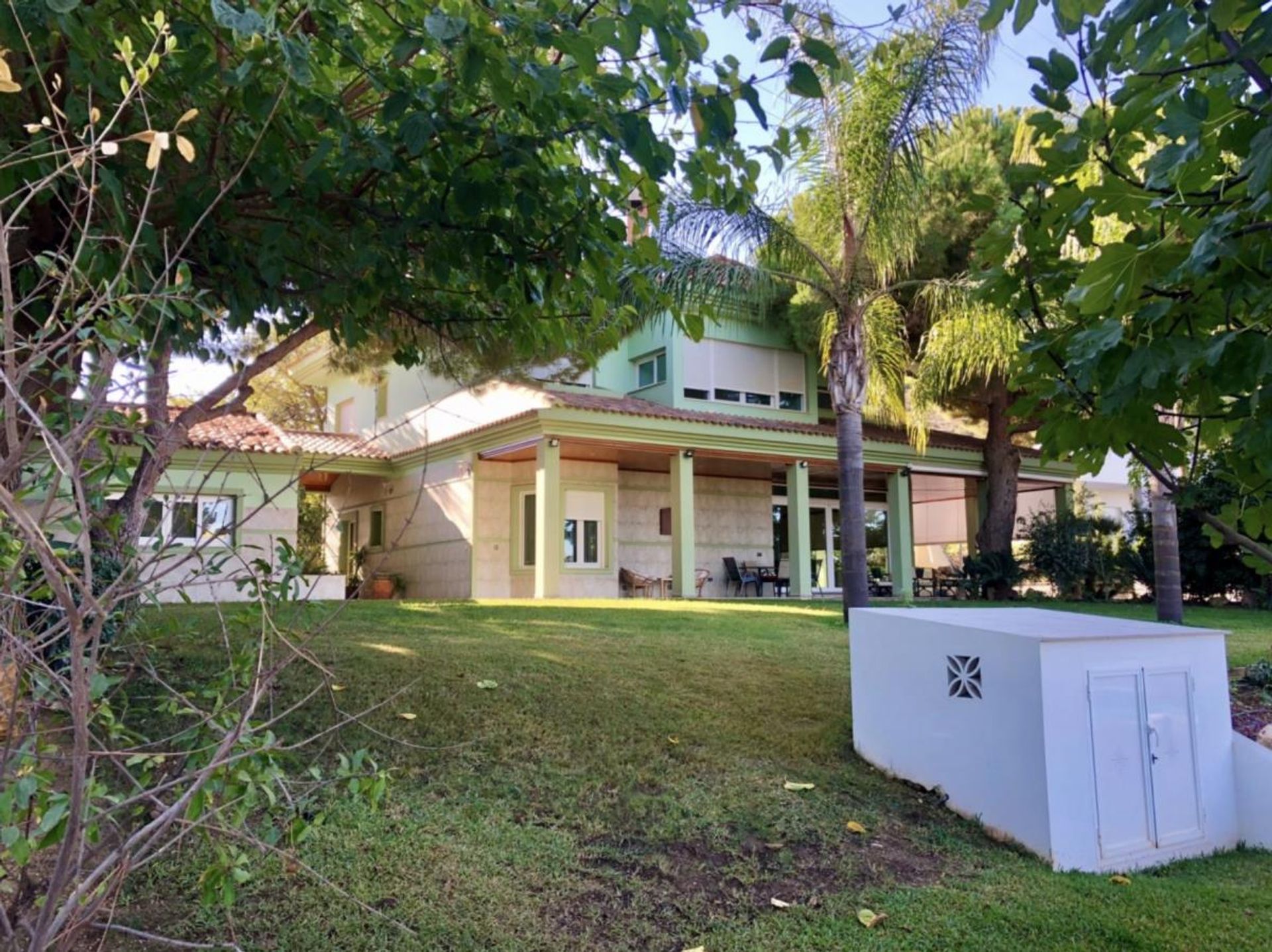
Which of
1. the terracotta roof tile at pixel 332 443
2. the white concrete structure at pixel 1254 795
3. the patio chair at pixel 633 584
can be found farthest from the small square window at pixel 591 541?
the white concrete structure at pixel 1254 795

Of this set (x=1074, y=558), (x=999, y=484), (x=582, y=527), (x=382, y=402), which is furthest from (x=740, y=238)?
(x=382, y=402)

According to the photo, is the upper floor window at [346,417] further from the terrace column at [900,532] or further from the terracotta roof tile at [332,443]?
the terrace column at [900,532]

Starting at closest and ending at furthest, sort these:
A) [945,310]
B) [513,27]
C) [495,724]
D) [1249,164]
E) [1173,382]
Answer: [1249,164]
[1173,382]
[513,27]
[495,724]
[945,310]

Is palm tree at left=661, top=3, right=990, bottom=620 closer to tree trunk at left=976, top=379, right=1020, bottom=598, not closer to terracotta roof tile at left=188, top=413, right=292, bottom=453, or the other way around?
terracotta roof tile at left=188, top=413, right=292, bottom=453

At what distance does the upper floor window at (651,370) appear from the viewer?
68.4 feet

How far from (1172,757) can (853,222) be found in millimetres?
8112

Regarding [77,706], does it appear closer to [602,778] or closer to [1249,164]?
[1249,164]

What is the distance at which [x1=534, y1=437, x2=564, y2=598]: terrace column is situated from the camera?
16.5 metres

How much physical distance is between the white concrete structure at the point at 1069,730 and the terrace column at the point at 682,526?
11.1 meters

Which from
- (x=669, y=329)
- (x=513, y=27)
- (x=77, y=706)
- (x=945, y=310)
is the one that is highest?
(x=669, y=329)

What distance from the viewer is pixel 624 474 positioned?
20.7 meters

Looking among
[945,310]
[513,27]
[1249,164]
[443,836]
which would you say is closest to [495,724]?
[443,836]

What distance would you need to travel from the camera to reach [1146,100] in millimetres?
2564

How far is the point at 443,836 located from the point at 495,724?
1.52 meters
